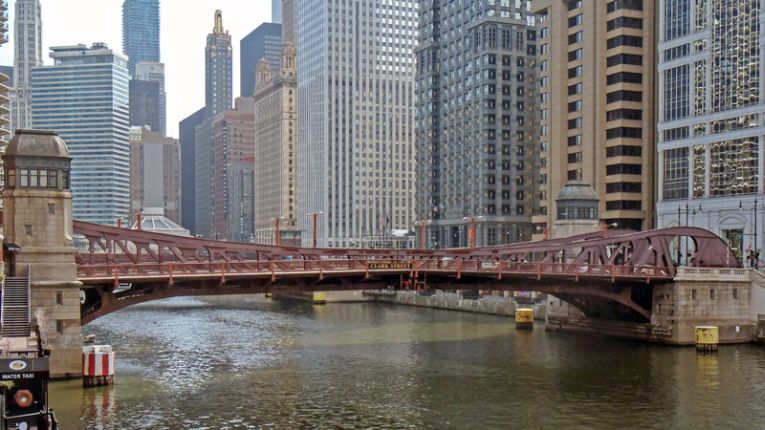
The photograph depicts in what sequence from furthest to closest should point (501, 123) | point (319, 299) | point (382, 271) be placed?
1. point (501, 123)
2. point (319, 299)
3. point (382, 271)

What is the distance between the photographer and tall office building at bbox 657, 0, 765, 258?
111m

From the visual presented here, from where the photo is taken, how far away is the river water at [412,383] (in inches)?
2110

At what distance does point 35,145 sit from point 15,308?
12017 mm

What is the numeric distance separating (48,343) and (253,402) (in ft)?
48.5

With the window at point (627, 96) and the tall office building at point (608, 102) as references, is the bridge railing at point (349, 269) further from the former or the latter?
the window at point (627, 96)

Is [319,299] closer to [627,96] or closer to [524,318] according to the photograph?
[524,318]

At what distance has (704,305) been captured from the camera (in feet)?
286

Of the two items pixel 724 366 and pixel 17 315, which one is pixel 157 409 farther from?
pixel 724 366

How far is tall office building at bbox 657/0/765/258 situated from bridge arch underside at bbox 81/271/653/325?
2117 centimetres

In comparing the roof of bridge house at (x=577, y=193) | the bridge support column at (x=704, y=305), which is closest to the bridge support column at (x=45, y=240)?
the bridge support column at (x=704, y=305)

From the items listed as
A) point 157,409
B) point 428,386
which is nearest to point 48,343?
point 157,409

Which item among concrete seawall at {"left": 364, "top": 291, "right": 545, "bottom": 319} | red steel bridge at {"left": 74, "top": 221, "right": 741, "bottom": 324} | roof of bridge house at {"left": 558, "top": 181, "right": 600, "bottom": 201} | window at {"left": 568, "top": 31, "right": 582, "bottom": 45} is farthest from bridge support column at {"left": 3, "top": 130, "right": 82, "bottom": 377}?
window at {"left": 568, "top": 31, "right": 582, "bottom": 45}

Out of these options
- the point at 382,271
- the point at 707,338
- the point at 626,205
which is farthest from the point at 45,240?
the point at 626,205

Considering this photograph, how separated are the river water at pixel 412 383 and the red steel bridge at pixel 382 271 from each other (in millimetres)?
5549
